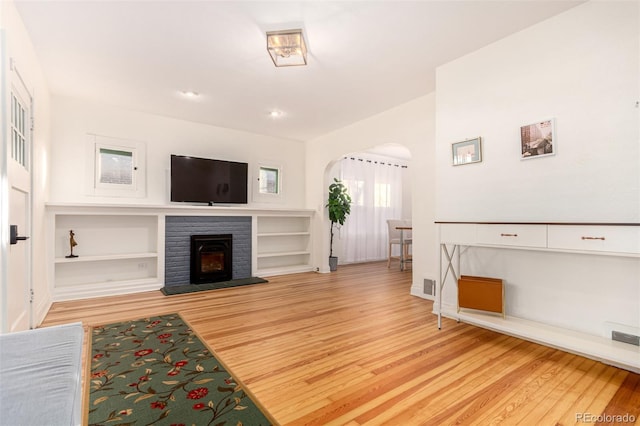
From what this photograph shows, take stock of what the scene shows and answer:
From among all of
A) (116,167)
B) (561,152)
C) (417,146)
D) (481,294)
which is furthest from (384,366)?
(116,167)

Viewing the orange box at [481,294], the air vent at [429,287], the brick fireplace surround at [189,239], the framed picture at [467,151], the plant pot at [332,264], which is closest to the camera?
the orange box at [481,294]

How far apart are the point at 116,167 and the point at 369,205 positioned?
16.4 ft

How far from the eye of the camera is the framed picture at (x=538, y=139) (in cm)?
243

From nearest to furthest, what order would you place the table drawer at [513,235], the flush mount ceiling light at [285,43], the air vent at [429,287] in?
the table drawer at [513,235] < the flush mount ceiling light at [285,43] < the air vent at [429,287]

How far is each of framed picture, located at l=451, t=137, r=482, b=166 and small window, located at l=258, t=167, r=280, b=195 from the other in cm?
361

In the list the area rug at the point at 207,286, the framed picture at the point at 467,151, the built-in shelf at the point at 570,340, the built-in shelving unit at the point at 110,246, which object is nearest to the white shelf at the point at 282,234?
the built-in shelving unit at the point at 110,246

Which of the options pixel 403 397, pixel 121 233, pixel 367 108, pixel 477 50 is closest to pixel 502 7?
pixel 477 50

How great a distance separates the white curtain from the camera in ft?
22.5

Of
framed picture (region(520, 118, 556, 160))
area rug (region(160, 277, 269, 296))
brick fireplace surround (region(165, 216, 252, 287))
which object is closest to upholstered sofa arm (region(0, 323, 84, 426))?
framed picture (region(520, 118, 556, 160))

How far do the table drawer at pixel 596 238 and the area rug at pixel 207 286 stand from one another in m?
3.94

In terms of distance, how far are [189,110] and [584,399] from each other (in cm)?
513

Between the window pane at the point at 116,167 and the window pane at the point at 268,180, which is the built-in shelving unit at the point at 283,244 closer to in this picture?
the window pane at the point at 268,180

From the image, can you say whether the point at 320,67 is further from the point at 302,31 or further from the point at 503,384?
the point at 503,384

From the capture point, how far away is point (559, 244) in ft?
6.88
